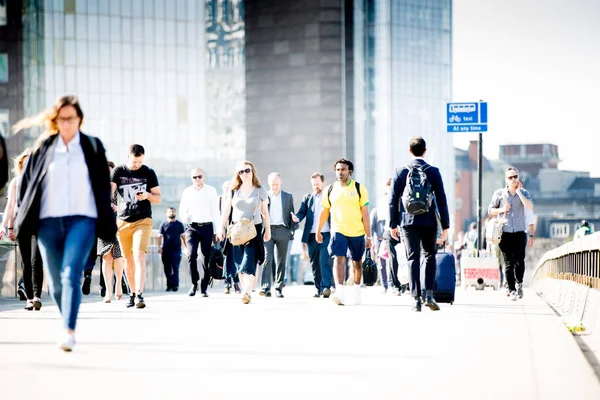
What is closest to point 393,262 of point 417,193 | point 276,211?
point 276,211

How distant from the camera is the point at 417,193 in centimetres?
1236

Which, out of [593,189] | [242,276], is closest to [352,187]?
[242,276]

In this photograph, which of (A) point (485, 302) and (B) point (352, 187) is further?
(A) point (485, 302)

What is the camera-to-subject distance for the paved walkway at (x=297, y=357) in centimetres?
602

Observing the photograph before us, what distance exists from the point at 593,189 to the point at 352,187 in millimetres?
122974

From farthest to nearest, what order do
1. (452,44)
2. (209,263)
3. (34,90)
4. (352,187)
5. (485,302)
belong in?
1. (452,44)
2. (34,90)
3. (209,263)
4. (485,302)
5. (352,187)

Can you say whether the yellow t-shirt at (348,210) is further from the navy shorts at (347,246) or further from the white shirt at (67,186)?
the white shirt at (67,186)

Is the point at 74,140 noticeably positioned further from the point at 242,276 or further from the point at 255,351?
the point at 242,276

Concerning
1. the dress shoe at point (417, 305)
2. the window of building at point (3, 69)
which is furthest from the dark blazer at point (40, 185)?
the window of building at point (3, 69)

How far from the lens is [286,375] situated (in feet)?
21.8

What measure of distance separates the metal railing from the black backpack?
1.65 m

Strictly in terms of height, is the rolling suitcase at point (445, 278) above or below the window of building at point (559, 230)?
above

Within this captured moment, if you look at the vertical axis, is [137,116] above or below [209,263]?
above

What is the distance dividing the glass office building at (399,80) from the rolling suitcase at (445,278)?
84.3m
